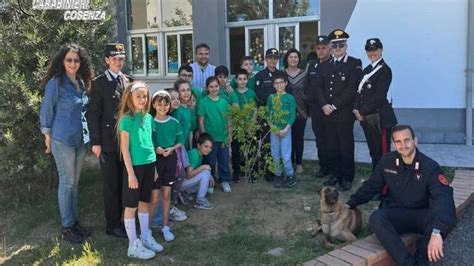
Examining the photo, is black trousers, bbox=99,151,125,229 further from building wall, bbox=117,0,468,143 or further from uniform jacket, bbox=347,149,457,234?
building wall, bbox=117,0,468,143

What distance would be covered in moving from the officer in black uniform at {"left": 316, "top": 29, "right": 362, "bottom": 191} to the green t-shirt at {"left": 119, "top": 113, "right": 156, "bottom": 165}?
237 cm

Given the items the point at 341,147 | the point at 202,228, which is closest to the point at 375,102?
the point at 341,147

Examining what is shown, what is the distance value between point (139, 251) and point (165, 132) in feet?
3.60

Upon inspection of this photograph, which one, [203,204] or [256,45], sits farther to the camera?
[256,45]

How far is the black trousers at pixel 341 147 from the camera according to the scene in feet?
17.7

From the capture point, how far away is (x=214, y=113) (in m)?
5.44

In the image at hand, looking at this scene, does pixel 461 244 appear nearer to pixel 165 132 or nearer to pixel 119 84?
pixel 165 132

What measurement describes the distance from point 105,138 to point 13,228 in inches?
67.0

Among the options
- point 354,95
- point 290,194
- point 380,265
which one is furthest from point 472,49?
point 380,265

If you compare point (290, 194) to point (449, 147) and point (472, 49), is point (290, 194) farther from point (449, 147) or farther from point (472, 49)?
point (472, 49)

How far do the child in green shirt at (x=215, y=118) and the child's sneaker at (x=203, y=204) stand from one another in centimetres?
54

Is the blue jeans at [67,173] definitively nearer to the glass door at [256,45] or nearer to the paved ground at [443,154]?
the paved ground at [443,154]

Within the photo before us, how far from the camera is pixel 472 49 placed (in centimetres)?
773

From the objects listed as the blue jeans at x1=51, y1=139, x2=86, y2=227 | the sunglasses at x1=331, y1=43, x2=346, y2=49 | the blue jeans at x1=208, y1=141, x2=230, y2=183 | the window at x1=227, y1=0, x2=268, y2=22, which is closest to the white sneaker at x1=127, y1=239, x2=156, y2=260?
the blue jeans at x1=51, y1=139, x2=86, y2=227
